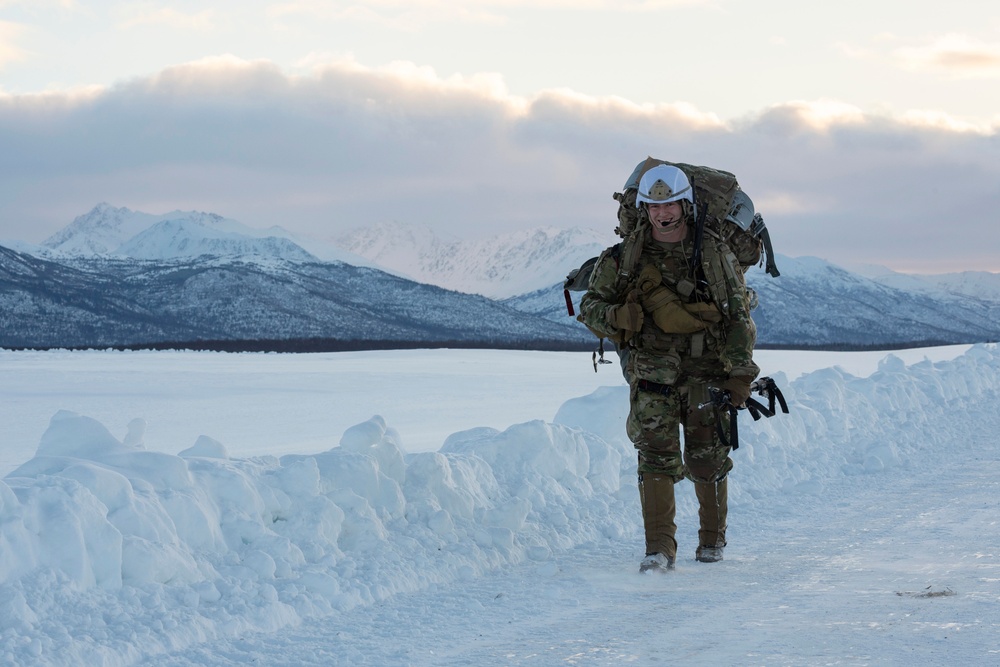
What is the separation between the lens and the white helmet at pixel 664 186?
558 centimetres

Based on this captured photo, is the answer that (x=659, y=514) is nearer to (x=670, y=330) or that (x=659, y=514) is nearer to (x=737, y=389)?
(x=737, y=389)

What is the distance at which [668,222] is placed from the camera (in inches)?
223

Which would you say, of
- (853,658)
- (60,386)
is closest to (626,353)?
(853,658)

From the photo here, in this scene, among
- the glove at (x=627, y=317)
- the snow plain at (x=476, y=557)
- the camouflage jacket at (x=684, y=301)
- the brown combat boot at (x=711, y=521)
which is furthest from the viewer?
the brown combat boot at (x=711, y=521)

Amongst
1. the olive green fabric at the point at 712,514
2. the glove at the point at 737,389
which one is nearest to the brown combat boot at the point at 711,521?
the olive green fabric at the point at 712,514

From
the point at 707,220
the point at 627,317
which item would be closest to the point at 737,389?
the point at 627,317

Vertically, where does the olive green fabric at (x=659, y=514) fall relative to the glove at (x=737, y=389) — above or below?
below

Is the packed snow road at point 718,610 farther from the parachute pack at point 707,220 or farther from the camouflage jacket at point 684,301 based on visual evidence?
the parachute pack at point 707,220

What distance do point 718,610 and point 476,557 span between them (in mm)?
1380

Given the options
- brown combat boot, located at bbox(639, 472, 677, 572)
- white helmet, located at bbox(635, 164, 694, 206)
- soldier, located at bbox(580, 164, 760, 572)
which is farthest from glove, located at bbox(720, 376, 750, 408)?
white helmet, located at bbox(635, 164, 694, 206)

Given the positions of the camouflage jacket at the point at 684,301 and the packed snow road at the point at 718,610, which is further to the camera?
the camouflage jacket at the point at 684,301

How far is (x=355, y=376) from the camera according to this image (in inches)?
926

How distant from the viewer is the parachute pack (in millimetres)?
5716

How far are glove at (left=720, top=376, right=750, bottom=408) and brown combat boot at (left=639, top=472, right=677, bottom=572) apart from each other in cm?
54
